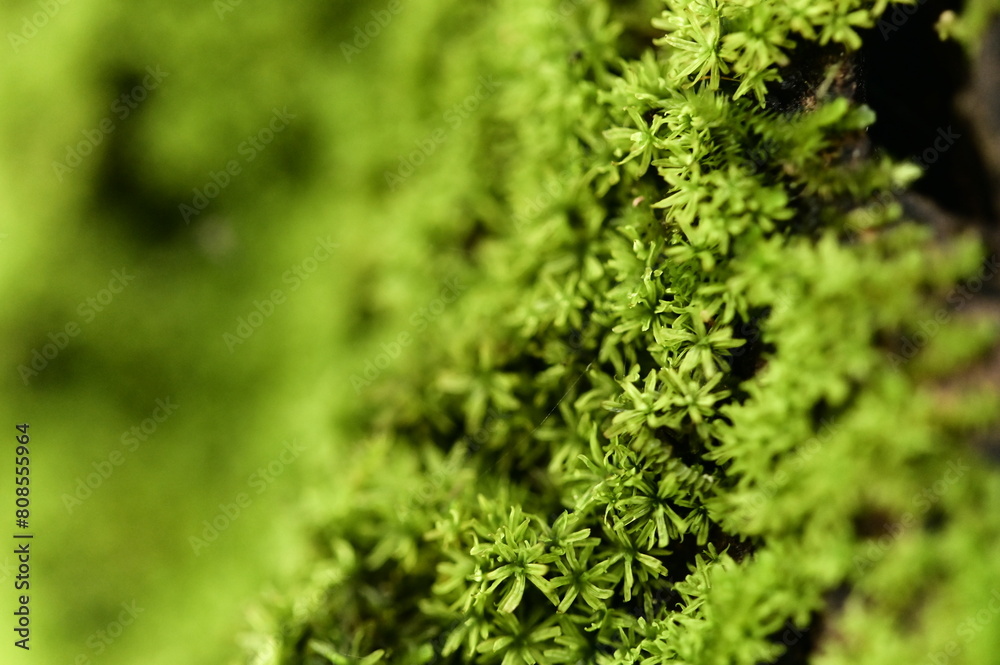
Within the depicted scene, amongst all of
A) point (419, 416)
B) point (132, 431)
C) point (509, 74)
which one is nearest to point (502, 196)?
point (509, 74)

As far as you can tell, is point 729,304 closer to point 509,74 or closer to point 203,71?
point 509,74

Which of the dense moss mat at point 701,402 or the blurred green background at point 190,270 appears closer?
the dense moss mat at point 701,402

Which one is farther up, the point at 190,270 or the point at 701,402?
the point at 190,270

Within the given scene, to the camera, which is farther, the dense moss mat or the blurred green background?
the blurred green background

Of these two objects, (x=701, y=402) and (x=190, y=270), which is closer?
(x=701, y=402)
